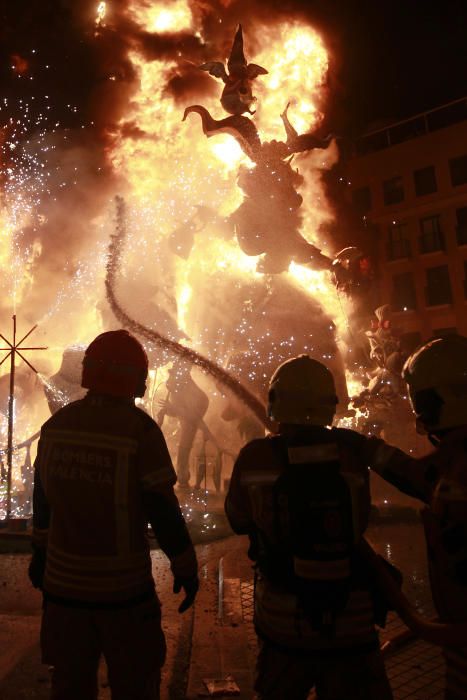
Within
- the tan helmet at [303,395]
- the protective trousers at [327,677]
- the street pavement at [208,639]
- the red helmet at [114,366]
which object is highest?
the red helmet at [114,366]

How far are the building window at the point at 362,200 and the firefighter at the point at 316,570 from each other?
26.8 meters

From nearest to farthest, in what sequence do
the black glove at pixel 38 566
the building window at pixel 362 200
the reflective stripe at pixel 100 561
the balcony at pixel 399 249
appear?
the reflective stripe at pixel 100 561
the black glove at pixel 38 566
the balcony at pixel 399 249
the building window at pixel 362 200

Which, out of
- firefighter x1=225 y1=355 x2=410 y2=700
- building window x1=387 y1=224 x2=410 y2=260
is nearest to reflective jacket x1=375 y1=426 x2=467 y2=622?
firefighter x1=225 y1=355 x2=410 y2=700

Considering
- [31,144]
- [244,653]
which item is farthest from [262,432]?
[31,144]

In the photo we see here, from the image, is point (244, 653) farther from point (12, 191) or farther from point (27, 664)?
point (12, 191)

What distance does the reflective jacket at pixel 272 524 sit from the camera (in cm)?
205

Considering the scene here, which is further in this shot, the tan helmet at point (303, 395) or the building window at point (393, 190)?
the building window at point (393, 190)

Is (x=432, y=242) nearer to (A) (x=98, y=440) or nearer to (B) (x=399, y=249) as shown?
(B) (x=399, y=249)

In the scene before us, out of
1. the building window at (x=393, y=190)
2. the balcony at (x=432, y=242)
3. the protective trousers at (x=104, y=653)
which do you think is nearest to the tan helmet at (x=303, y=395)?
the protective trousers at (x=104, y=653)

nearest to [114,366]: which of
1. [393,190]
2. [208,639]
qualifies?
[208,639]

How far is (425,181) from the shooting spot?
83.7 feet

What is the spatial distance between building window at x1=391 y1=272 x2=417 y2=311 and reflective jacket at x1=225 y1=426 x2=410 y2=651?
24.9 m

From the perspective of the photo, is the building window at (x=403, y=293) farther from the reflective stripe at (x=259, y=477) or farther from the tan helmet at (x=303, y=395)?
the reflective stripe at (x=259, y=477)

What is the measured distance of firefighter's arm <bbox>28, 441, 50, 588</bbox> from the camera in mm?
2732
